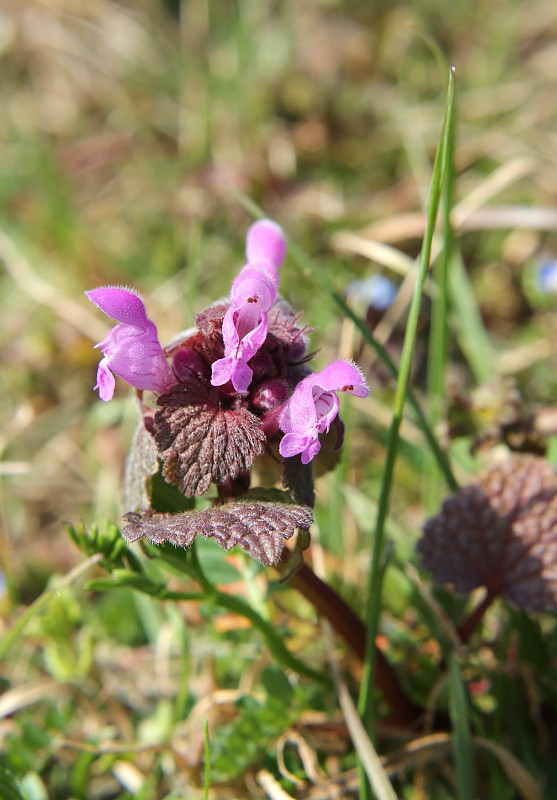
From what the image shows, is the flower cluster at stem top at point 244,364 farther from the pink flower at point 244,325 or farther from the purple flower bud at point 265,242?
the purple flower bud at point 265,242

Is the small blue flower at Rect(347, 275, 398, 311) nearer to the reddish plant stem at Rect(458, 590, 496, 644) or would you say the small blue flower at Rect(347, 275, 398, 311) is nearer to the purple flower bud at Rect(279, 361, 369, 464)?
the reddish plant stem at Rect(458, 590, 496, 644)

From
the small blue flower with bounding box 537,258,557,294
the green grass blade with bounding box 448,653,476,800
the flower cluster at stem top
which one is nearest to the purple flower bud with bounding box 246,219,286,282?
the flower cluster at stem top

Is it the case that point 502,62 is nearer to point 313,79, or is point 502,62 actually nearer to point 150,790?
point 313,79

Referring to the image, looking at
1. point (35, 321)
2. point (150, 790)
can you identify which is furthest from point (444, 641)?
point (35, 321)

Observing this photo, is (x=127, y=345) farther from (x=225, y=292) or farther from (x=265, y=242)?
(x=225, y=292)

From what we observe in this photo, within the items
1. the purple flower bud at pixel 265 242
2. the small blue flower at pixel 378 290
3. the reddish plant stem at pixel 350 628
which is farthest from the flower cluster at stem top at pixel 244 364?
the small blue flower at pixel 378 290
